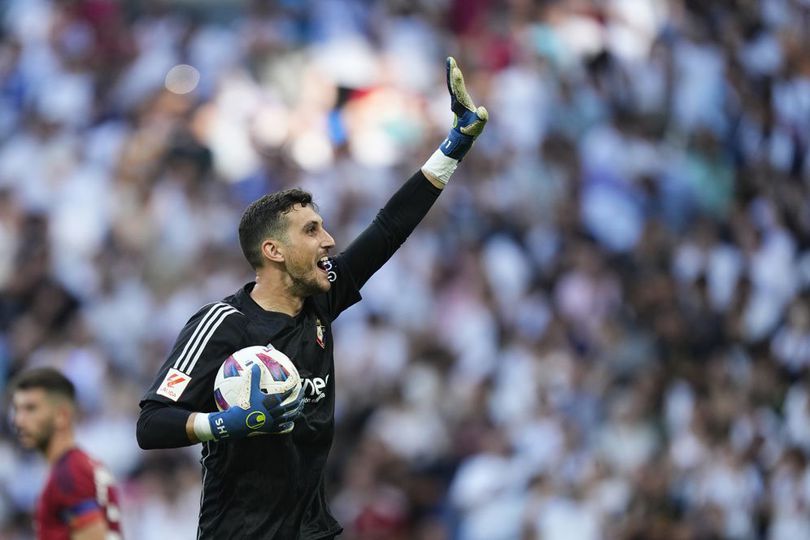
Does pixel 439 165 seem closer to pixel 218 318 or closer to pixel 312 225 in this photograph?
pixel 312 225

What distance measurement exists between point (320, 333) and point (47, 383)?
2103mm

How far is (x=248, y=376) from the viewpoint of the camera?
5.05m

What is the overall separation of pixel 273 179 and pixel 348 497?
408 cm

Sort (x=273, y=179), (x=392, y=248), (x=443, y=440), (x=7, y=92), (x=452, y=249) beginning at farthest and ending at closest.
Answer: (x=7, y=92), (x=273, y=179), (x=452, y=249), (x=443, y=440), (x=392, y=248)

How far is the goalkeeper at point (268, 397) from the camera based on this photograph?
5055 millimetres

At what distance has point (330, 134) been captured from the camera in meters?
13.9

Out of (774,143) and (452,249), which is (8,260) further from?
(774,143)

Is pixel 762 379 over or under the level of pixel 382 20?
under

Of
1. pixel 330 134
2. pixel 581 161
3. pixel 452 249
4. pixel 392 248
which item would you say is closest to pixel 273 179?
pixel 330 134

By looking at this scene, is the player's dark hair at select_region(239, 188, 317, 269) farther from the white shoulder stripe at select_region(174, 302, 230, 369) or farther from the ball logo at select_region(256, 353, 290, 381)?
the ball logo at select_region(256, 353, 290, 381)

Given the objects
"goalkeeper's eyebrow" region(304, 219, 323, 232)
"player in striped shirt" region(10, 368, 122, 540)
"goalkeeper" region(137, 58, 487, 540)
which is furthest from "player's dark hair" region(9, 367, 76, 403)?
"goalkeeper's eyebrow" region(304, 219, 323, 232)

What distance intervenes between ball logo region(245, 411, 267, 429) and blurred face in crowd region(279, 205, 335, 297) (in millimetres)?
791

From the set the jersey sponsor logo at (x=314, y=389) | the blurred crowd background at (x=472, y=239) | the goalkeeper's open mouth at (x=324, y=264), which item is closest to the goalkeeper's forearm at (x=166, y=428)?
the jersey sponsor logo at (x=314, y=389)

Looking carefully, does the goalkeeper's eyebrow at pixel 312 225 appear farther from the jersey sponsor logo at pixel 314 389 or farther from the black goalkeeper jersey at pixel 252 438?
the jersey sponsor logo at pixel 314 389
